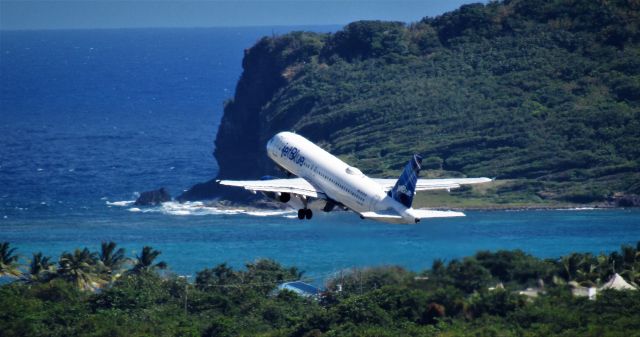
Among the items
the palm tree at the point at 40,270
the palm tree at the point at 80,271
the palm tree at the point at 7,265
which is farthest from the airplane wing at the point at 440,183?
the palm tree at the point at 7,265

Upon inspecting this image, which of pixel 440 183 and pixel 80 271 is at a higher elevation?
pixel 440 183

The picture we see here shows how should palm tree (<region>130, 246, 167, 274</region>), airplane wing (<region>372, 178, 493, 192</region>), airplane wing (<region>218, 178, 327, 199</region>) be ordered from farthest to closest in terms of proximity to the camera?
palm tree (<region>130, 246, 167, 274</region>), airplane wing (<region>372, 178, 493, 192</region>), airplane wing (<region>218, 178, 327, 199</region>)

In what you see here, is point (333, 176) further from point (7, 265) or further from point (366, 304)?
point (7, 265)

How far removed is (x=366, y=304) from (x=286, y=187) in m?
9.82

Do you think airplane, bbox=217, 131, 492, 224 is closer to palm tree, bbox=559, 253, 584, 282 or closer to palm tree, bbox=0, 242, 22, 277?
palm tree, bbox=559, 253, 584, 282

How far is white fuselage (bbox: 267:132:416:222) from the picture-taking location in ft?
372

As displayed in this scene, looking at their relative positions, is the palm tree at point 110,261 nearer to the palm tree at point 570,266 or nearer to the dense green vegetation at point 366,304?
the dense green vegetation at point 366,304

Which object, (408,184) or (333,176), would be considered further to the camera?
(333,176)

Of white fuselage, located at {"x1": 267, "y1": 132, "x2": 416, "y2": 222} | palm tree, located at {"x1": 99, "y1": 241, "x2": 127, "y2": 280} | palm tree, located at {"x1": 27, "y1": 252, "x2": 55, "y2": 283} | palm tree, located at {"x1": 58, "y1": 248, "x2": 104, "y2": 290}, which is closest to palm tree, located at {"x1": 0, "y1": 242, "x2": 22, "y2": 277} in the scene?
palm tree, located at {"x1": 27, "y1": 252, "x2": 55, "y2": 283}

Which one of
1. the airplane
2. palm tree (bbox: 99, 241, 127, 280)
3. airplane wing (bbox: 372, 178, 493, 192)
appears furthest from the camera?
palm tree (bbox: 99, 241, 127, 280)

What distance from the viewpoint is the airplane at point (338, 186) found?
365 feet

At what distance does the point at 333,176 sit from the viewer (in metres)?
118

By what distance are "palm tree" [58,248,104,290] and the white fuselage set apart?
2953 centimetres

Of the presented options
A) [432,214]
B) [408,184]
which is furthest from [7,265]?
[432,214]
